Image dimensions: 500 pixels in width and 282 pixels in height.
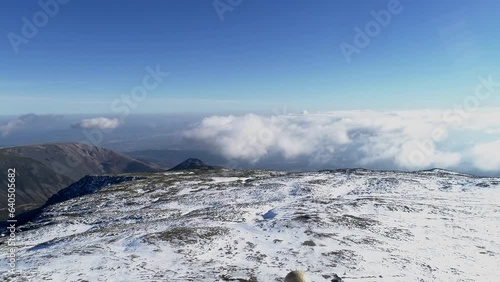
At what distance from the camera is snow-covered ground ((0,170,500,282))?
73.6 feet

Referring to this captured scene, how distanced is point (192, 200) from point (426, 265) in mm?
38136

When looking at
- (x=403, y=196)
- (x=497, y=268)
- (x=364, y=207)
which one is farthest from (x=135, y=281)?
(x=403, y=196)

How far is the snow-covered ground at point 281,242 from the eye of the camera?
73.6ft

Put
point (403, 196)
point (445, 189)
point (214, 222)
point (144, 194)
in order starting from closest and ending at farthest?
point (214, 222) → point (403, 196) → point (445, 189) → point (144, 194)

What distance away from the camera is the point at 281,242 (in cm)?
2867

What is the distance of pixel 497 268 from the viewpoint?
82.5 feet

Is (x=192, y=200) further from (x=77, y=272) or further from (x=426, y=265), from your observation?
(x=426, y=265)

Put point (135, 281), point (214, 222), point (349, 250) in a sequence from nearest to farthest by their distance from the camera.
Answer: point (135, 281) < point (349, 250) < point (214, 222)

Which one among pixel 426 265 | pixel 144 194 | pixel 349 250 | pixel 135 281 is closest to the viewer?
pixel 135 281

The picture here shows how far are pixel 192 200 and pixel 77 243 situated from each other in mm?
24650

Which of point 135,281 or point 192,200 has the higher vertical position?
point 135,281

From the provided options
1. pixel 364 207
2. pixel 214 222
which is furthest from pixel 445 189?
pixel 214 222

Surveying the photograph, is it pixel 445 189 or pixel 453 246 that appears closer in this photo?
pixel 453 246

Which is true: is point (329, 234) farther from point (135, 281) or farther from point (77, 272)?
point (77, 272)
